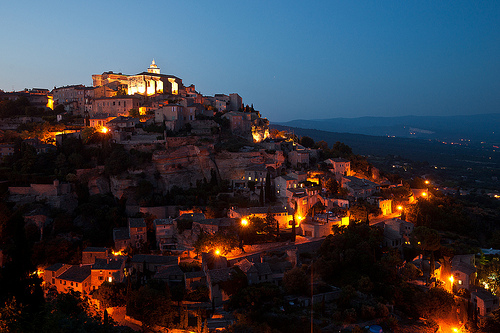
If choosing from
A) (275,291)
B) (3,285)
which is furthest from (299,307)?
(3,285)

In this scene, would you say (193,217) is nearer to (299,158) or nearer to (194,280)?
(194,280)

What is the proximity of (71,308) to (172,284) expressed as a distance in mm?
6744

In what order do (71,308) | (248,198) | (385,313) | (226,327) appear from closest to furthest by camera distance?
(71,308)
(226,327)
(385,313)
(248,198)

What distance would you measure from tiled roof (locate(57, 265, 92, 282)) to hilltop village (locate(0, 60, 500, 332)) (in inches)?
4.9

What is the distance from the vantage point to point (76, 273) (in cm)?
2205

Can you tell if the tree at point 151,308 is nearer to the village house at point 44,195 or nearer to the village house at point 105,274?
the village house at point 105,274

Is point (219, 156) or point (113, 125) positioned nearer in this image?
point (219, 156)

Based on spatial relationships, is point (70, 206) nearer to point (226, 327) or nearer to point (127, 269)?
point (127, 269)

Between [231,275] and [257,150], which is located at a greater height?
[257,150]

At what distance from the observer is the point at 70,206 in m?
28.6

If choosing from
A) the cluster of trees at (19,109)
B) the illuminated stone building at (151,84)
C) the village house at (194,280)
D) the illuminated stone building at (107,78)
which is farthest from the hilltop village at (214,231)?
the illuminated stone building at (107,78)

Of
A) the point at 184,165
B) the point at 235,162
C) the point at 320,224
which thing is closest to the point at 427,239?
the point at 320,224

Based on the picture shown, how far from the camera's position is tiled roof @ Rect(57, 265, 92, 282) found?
2145 centimetres

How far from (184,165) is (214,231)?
30.3 feet
